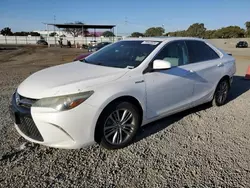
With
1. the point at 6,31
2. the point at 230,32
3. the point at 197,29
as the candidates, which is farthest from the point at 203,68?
the point at 6,31

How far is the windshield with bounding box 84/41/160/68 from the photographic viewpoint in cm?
375

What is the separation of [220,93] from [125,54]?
102 inches

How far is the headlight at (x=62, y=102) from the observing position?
110 inches

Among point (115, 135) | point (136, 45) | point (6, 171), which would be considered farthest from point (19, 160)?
point (136, 45)

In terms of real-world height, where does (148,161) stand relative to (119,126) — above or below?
below

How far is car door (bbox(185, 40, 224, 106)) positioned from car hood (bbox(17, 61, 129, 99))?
169 cm

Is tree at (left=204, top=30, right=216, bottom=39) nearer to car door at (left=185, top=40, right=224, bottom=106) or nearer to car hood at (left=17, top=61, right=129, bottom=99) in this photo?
car door at (left=185, top=40, right=224, bottom=106)

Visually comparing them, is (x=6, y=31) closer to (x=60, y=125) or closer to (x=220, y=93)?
(x=220, y=93)

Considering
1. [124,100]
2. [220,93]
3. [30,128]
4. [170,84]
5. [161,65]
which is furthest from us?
[220,93]

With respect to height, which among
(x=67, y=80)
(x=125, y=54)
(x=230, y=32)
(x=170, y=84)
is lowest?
(x=170, y=84)

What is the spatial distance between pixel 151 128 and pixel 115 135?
1.01m

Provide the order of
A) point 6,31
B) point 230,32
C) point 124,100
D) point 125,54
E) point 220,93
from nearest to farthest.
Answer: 1. point 124,100
2. point 125,54
3. point 220,93
4. point 230,32
5. point 6,31

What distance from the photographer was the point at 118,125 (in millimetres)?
3326

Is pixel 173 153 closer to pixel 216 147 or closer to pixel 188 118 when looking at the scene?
pixel 216 147
